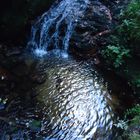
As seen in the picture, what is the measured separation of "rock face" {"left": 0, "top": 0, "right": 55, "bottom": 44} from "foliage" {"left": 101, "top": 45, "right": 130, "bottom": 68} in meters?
2.88

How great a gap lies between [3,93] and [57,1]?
5.41 m

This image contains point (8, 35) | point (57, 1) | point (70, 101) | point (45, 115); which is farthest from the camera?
point (57, 1)

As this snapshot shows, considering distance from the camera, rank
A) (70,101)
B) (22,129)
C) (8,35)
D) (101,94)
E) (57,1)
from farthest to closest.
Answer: (57,1), (8,35), (101,94), (70,101), (22,129)

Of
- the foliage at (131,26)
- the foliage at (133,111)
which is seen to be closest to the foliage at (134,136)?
the foliage at (133,111)

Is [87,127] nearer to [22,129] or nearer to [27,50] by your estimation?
[22,129]

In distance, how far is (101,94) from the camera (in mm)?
7676

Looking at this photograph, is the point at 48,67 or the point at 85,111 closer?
the point at 85,111

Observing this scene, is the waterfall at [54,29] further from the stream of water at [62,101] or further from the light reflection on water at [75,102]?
the light reflection on water at [75,102]

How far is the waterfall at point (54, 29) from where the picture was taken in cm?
1019

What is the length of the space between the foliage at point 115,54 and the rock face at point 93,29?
461mm

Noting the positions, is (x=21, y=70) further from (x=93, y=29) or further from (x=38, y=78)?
(x=93, y=29)

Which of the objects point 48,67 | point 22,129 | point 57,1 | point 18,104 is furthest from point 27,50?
point 22,129

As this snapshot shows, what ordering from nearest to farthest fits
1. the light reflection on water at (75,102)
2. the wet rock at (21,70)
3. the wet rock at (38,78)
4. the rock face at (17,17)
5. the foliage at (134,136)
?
the foliage at (134,136) → the light reflection on water at (75,102) → the wet rock at (38,78) → the wet rock at (21,70) → the rock face at (17,17)

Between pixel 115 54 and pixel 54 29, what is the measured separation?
99.4 inches
